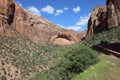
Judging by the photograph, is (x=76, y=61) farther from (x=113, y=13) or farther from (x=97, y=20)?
(x=97, y=20)

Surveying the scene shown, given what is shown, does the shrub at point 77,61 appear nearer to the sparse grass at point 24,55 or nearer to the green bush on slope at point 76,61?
the green bush on slope at point 76,61

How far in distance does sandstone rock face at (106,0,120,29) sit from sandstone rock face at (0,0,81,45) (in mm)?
29214

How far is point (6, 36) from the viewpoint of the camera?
283 feet

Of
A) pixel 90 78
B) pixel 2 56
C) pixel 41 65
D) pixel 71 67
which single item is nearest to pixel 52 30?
pixel 41 65

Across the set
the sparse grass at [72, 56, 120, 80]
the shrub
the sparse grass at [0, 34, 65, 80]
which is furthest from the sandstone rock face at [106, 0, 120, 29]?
the sparse grass at [72, 56, 120, 80]

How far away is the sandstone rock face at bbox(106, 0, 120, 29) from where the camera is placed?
8360cm

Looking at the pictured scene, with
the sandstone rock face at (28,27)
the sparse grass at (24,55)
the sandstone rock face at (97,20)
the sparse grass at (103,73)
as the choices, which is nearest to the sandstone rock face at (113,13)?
the sandstone rock face at (97,20)

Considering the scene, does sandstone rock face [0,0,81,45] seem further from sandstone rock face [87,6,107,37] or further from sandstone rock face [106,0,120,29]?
sandstone rock face [106,0,120,29]

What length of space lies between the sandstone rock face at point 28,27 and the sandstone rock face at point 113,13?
95.8 ft

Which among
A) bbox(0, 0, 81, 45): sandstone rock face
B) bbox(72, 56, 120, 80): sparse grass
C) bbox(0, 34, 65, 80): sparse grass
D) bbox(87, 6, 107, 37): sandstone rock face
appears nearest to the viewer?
bbox(72, 56, 120, 80): sparse grass

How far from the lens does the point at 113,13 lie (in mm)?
86375

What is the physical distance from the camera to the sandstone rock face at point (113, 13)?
3291 inches

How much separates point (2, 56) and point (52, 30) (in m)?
63.7

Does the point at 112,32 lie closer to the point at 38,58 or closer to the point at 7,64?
the point at 38,58
